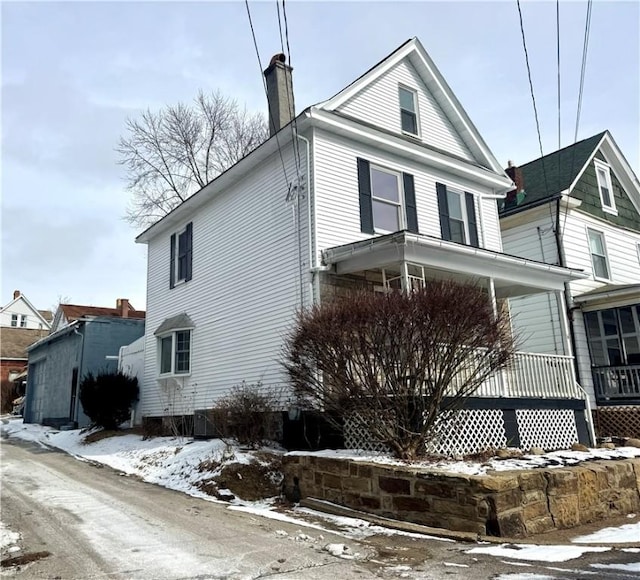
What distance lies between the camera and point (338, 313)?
25.2 ft

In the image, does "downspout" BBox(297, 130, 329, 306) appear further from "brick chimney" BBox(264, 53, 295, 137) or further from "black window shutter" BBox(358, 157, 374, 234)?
"brick chimney" BBox(264, 53, 295, 137)

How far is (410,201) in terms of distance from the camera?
43.4ft

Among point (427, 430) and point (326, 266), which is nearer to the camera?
point (427, 430)

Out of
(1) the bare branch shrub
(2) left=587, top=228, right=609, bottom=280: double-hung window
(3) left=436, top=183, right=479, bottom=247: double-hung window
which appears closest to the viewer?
(1) the bare branch shrub

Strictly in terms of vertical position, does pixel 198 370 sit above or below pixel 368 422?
above

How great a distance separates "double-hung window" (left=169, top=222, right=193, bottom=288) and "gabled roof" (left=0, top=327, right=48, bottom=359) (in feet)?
91.4

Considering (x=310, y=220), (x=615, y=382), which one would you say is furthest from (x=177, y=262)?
(x=615, y=382)

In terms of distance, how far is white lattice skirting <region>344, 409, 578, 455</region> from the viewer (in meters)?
8.36

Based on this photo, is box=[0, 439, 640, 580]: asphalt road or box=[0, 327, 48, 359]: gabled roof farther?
box=[0, 327, 48, 359]: gabled roof

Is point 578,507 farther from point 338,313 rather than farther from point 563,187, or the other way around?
point 563,187

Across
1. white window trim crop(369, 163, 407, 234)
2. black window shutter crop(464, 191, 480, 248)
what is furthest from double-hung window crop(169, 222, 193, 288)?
black window shutter crop(464, 191, 480, 248)

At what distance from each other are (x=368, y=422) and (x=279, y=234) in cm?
580

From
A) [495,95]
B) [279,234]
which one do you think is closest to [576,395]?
[495,95]

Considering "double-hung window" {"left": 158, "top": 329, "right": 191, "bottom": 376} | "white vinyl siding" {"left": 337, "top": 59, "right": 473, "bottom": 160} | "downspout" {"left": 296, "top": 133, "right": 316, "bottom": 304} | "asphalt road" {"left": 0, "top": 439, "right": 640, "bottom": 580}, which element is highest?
"white vinyl siding" {"left": 337, "top": 59, "right": 473, "bottom": 160}
